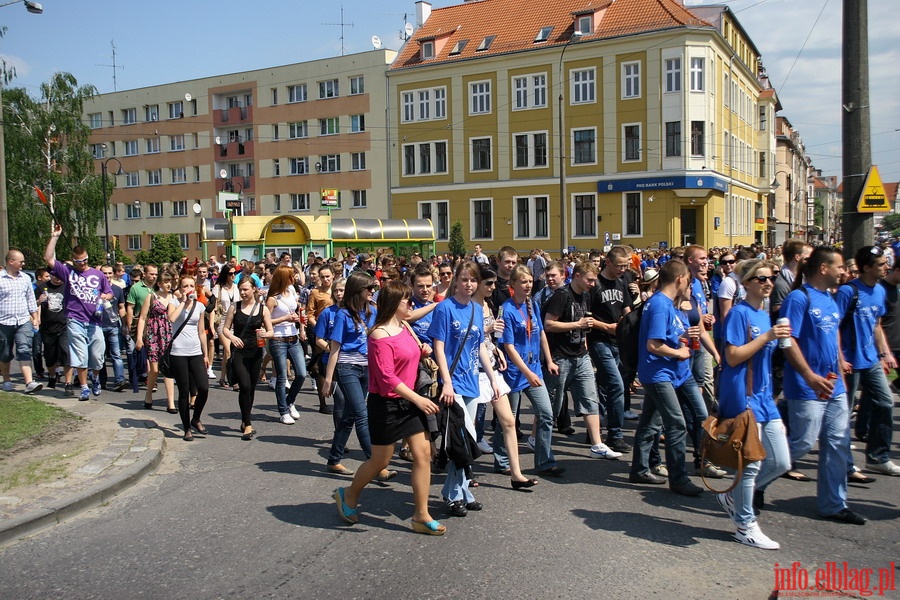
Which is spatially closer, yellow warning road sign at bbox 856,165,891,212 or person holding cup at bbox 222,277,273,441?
person holding cup at bbox 222,277,273,441

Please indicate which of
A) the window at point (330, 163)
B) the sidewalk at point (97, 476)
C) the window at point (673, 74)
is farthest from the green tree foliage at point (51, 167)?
the sidewalk at point (97, 476)

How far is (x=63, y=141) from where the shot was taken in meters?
43.3

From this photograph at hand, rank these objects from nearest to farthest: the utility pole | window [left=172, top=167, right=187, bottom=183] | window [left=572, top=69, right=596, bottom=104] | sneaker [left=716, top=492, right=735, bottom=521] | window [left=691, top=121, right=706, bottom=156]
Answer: sneaker [left=716, top=492, right=735, bottom=521], the utility pole, window [left=691, top=121, right=706, bottom=156], window [left=572, top=69, right=596, bottom=104], window [left=172, top=167, right=187, bottom=183]

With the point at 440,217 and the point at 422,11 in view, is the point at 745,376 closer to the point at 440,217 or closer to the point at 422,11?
the point at 440,217

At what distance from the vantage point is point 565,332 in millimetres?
7148

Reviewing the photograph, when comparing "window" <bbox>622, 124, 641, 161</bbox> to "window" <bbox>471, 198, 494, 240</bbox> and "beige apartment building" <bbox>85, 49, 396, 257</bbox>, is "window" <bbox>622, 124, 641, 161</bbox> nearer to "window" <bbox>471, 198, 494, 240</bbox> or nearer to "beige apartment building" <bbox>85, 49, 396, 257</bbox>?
"window" <bbox>471, 198, 494, 240</bbox>

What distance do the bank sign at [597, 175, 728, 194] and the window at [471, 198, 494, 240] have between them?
289 inches

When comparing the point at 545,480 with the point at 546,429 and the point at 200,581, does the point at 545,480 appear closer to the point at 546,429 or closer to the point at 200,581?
the point at 546,429

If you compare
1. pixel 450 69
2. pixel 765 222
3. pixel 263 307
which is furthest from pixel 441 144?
pixel 263 307

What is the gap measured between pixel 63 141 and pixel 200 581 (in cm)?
4532

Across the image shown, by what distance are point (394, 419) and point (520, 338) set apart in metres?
1.77

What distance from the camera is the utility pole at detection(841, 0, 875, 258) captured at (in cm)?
924

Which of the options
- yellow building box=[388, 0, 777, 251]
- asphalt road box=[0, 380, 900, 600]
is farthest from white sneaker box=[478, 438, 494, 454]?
yellow building box=[388, 0, 777, 251]

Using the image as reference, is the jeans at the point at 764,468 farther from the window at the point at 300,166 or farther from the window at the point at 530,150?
the window at the point at 300,166
